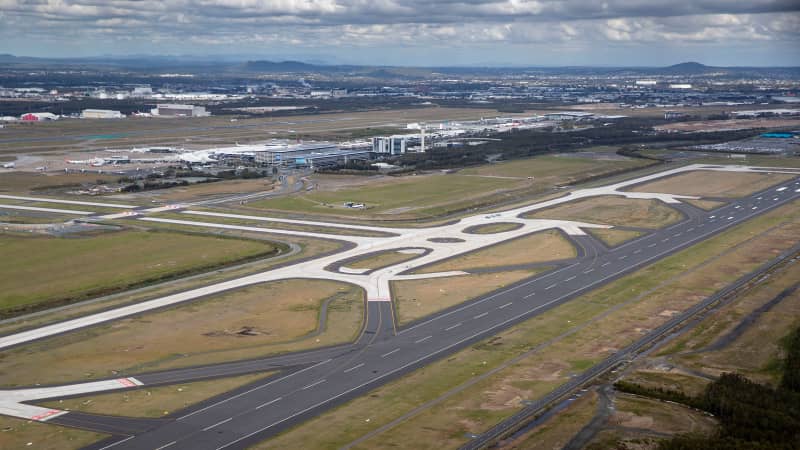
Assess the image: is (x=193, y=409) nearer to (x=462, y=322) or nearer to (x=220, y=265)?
(x=462, y=322)

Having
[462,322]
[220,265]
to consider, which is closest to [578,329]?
[462,322]

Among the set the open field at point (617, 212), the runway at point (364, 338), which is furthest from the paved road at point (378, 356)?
the open field at point (617, 212)

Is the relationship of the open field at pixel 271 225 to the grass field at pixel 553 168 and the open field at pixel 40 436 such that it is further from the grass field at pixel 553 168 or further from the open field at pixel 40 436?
the open field at pixel 40 436

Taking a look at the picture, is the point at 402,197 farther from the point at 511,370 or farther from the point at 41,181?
the point at 511,370

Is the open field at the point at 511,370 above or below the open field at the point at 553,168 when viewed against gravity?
below

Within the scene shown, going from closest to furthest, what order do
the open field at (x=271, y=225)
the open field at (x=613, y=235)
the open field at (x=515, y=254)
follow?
the open field at (x=515, y=254)
the open field at (x=613, y=235)
the open field at (x=271, y=225)

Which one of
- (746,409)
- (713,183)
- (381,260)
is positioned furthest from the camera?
(713,183)

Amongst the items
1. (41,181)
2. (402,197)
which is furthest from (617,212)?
(41,181)

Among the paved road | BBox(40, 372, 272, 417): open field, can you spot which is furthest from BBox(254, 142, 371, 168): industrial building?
BBox(40, 372, 272, 417): open field
